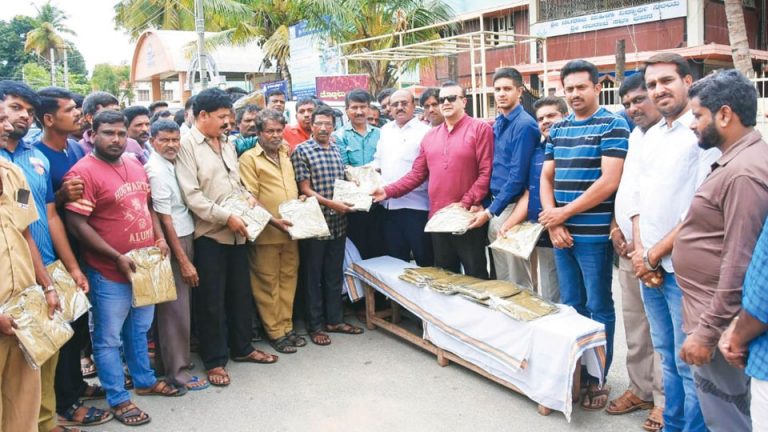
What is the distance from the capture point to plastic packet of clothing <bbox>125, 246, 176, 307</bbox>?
3.58 metres

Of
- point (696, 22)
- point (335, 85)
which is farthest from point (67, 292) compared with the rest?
point (696, 22)

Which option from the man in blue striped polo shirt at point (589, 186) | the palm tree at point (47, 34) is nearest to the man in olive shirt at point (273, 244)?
the man in blue striped polo shirt at point (589, 186)

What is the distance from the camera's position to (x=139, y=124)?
15.7 feet

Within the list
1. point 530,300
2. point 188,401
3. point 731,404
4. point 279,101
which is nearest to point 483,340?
point 530,300

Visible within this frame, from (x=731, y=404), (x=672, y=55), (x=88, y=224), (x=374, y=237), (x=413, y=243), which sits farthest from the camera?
(x=374, y=237)

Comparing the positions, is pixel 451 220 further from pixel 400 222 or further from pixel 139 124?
pixel 139 124

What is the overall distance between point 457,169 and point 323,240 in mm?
1250

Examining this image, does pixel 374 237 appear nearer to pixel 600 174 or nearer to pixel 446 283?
pixel 446 283

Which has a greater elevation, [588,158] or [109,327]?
[588,158]

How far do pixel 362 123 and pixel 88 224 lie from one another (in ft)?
8.63

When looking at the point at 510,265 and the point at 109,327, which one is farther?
the point at 510,265

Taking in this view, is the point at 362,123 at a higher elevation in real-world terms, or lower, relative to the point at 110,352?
higher

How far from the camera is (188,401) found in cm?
391

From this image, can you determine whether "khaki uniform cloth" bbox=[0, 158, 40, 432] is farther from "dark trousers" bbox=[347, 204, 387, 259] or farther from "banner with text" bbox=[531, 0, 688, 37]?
"banner with text" bbox=[531, 0, 688, 37]
